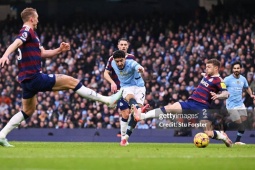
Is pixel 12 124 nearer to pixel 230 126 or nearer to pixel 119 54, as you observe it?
pixel 119 54

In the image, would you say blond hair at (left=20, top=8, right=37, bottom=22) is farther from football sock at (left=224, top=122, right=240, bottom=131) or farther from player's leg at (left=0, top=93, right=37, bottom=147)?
football sock at (left=224, top=122, right=240, bottom=131)

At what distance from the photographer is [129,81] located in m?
16.6

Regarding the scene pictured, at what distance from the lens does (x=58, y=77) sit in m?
13.3

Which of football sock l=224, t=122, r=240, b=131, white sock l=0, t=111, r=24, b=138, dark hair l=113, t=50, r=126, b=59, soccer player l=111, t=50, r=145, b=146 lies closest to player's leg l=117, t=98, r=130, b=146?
soccer player l=111, t=50, r=145, b=146

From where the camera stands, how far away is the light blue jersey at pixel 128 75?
52.8 feet

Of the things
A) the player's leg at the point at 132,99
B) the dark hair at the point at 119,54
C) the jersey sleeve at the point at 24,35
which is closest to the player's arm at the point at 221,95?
the player's leg at the point at 132,99

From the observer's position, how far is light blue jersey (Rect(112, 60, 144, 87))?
1609cm

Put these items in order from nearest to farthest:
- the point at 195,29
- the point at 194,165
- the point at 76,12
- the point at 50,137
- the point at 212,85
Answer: the point at 194,165
the point at 212,85
the point at 50,137
the point at 195,29
the point at 76,12

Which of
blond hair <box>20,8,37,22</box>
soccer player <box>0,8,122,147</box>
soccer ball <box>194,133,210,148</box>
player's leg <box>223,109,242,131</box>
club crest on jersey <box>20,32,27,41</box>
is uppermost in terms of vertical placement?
blond hair <box>20,8,37,22</box>

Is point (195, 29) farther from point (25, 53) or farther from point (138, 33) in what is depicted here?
point (25, 53)

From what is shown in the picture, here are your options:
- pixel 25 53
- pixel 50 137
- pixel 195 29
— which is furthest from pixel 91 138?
pixel 25 53

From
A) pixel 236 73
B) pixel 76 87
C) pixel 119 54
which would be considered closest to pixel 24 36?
pixel 76 87

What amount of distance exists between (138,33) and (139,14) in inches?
131

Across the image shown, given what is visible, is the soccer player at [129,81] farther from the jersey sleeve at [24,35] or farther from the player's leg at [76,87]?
the jersey sleeve at [24,35]
